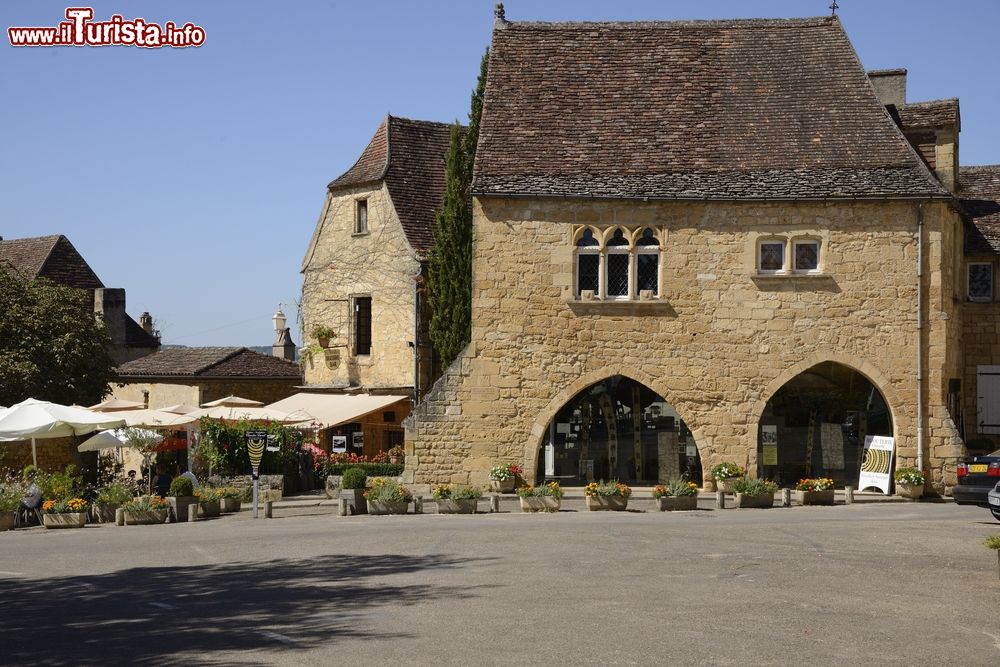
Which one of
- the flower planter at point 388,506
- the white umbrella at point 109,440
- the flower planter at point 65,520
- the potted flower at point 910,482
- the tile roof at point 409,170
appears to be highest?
the tile roof at point 409,170

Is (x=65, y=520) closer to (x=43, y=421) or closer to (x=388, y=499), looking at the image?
(x=43, y=421)

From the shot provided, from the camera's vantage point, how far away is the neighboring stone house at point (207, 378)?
4038cm

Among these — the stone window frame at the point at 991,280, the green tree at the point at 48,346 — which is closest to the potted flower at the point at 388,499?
the stone window frame at the point at 991,280

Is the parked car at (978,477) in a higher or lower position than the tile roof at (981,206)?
lower

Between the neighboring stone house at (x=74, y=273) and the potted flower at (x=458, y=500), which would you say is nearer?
the potted flower at (x=458, y=500)

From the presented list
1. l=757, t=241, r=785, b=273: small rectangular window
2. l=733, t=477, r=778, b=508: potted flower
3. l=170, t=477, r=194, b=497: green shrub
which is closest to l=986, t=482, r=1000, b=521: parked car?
l=733, t=477, r=778, b=508: potted flower

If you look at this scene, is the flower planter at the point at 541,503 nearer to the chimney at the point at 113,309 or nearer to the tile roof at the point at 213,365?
the tile roof at the point at 213,365

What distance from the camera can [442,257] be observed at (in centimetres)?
3092

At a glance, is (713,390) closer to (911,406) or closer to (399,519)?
(911,406)

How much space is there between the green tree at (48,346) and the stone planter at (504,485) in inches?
572

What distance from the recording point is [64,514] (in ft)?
71.2

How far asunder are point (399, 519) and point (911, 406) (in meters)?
10.4

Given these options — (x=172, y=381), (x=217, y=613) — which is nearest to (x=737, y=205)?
(x=217, y=613)

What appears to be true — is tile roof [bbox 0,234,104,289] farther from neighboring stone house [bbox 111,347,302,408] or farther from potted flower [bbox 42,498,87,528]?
potted flower [bbox 42,498,87,528]
